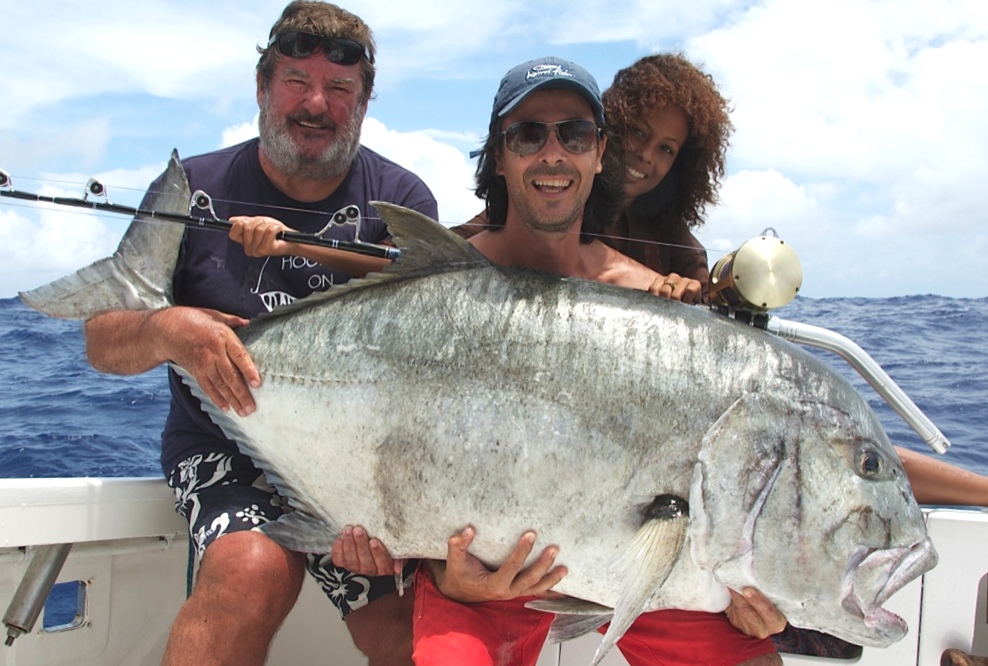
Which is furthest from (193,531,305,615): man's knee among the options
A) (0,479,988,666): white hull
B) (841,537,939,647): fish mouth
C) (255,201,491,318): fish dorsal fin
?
(841,537,939,647): fish mouth

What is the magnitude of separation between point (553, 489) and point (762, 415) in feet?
1.78

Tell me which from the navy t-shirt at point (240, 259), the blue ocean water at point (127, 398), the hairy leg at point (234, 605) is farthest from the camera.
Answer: the blue ocean water at point (127, 398)

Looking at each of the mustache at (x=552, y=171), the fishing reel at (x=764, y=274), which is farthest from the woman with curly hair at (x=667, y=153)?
the fishing reel at (x=764, y=274)

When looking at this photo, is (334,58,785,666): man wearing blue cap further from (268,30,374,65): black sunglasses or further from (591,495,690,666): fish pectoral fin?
(268,30,374,65): black sunglasses

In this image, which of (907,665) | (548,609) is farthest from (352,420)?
(907,665)

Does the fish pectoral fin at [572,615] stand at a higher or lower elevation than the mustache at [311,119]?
lower

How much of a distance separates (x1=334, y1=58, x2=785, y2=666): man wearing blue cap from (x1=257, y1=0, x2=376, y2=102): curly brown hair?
0.57 m

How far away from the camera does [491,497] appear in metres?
1.96

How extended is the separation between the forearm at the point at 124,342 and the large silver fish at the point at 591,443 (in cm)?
37

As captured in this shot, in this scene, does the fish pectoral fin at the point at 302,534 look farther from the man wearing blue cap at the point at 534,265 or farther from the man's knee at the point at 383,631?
the man's knee at the point at 383,631

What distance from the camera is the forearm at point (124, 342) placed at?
2.31 metres

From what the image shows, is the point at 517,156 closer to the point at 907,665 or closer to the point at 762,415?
the point at 762,415

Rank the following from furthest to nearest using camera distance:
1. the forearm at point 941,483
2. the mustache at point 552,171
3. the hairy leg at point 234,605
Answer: the forearm at point 941,483, the mustache at point 552,171, the hairy leg at point 234,605

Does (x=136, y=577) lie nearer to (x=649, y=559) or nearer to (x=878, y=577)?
(x=649, y=559)
